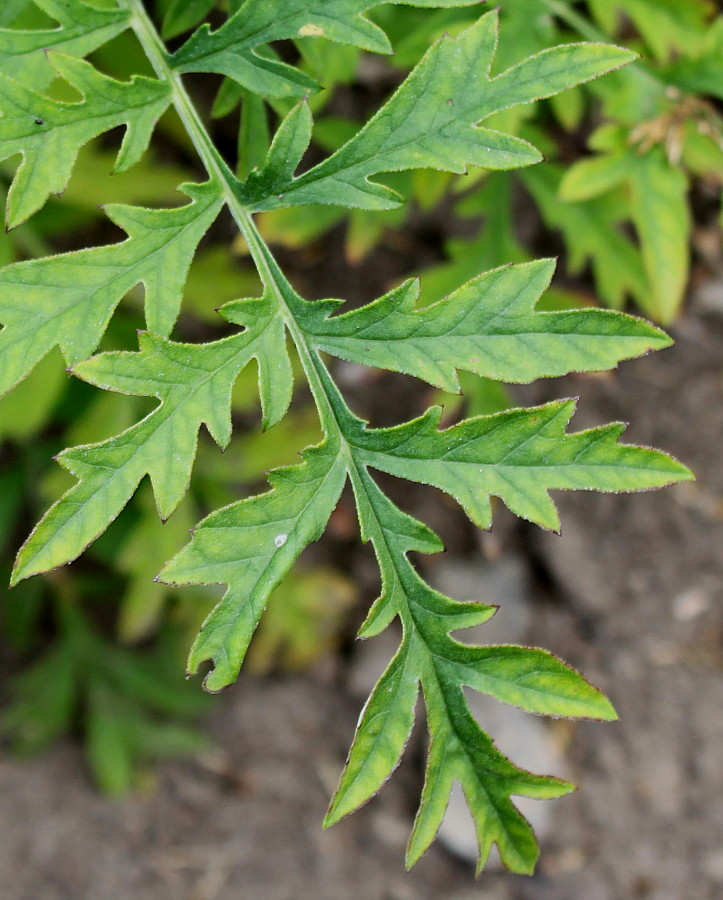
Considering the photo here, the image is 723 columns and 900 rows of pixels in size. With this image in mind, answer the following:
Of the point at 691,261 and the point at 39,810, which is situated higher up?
the point at 691,261

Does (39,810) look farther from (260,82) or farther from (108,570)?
(260,82)

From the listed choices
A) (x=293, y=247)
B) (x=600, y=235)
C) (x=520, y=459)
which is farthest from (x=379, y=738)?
(x=293, y=247)

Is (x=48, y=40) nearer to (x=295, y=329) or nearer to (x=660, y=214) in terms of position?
(x=295, y=329)

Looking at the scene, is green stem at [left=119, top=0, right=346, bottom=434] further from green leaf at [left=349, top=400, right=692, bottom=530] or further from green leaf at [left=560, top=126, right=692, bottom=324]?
green leaf at [left=560, top=126, right=692, bottom=324]

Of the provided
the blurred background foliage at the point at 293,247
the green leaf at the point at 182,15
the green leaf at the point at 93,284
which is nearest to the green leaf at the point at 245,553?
the green leaf at the point at 93,284

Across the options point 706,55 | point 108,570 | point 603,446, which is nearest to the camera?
point 603,446

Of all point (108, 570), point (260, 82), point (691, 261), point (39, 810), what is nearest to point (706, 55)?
point (260, 82)

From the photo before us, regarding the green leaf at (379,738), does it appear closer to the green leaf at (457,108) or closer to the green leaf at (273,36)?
the green leaf at (457,108)
